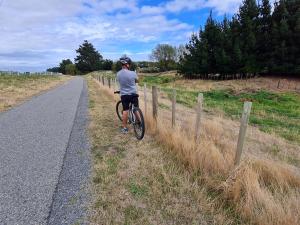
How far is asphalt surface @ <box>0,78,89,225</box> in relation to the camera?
10.8 ft

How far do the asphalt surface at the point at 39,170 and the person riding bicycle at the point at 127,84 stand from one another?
1451 millimetres

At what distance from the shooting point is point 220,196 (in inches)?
146

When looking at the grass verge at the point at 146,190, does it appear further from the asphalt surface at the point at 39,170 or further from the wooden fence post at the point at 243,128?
the wooden fence post at the point at 243,128

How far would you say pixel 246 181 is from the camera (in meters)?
3.70

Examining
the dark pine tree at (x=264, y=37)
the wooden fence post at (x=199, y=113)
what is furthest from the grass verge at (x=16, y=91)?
the dark pine tree at (x=264, y=37)

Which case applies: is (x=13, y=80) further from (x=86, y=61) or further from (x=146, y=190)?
(x=86, y=61)

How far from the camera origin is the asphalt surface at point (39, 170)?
3.29m

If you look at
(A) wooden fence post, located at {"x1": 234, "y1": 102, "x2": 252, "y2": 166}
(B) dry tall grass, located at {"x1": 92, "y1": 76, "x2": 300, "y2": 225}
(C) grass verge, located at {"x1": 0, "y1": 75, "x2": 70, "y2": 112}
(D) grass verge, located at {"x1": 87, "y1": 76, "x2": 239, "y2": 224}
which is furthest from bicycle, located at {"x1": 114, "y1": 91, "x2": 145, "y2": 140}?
(C) grass verge, located at {"x1": 0, "y1": 75, "x2": 70, "y2": 112}

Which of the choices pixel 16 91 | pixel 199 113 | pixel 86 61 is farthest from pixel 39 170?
pixel 86 61

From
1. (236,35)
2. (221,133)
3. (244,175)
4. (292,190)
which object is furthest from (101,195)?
(236,35)

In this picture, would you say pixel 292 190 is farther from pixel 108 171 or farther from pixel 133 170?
pixel 108 171

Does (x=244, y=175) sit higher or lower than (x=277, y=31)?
lower

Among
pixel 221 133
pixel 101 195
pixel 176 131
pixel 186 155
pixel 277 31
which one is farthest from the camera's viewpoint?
pixel 277 31

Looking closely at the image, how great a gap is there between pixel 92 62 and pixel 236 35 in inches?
3157
